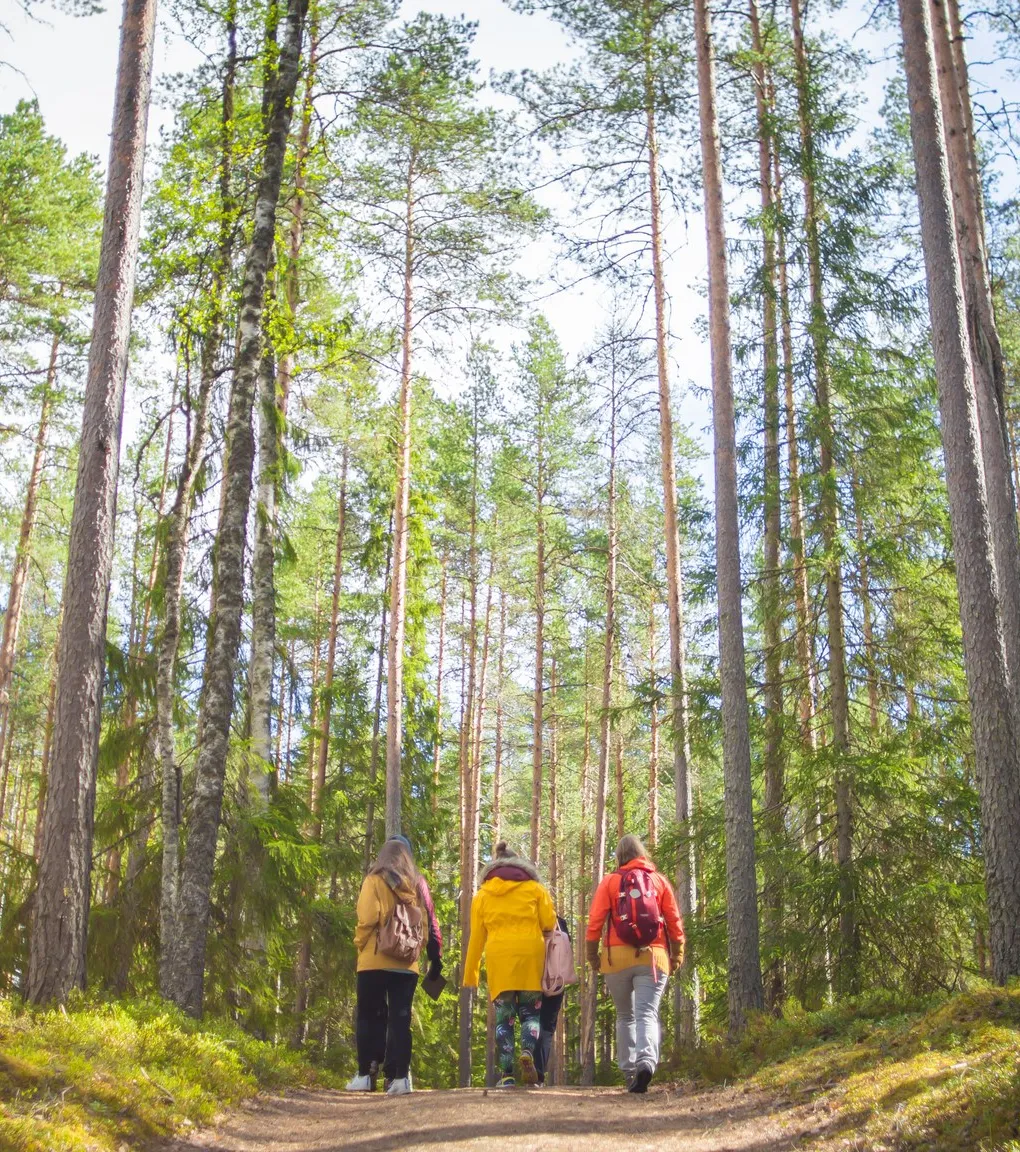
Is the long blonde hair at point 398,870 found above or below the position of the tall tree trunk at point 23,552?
below

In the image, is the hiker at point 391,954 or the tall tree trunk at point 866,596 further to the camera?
the tall tree trunk at point 866,596

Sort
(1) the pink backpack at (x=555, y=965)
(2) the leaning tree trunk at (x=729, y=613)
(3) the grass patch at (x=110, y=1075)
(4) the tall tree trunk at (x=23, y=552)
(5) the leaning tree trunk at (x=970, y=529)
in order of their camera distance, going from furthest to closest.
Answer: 1. (4) the tall tree trunk at (x=23, y=552)
2. (2) the leaning tree trunk at (x=729, y=613)
3. (1) the pink backpack at (x=555, y=965)
4. (5) the leaning tree trunk at (x=970, y=529)
5. (3) the grass patch at (x=110, y=1075)

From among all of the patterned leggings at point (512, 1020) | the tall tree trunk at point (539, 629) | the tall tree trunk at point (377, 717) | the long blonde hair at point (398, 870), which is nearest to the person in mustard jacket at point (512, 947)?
the patterned leggings at point (512, 1020)

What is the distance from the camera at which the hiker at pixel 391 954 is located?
25.5ft

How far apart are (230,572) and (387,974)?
3918 mm

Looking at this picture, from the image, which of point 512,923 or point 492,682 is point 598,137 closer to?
point 512,923

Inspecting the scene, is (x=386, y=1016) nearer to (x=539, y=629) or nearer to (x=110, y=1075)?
(x=110, y=1075)

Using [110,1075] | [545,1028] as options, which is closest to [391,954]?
[545,1028]

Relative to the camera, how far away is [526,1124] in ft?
18.8

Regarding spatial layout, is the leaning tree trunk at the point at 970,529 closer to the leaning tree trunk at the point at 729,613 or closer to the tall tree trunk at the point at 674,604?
the leaning tree trunk at the point at 729,613

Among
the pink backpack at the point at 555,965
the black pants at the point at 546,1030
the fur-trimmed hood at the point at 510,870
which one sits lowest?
the black pants at the point at 546,1030

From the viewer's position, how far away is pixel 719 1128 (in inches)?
227

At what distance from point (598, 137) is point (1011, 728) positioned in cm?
958

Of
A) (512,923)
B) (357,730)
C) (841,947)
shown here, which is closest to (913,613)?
(841,947)
